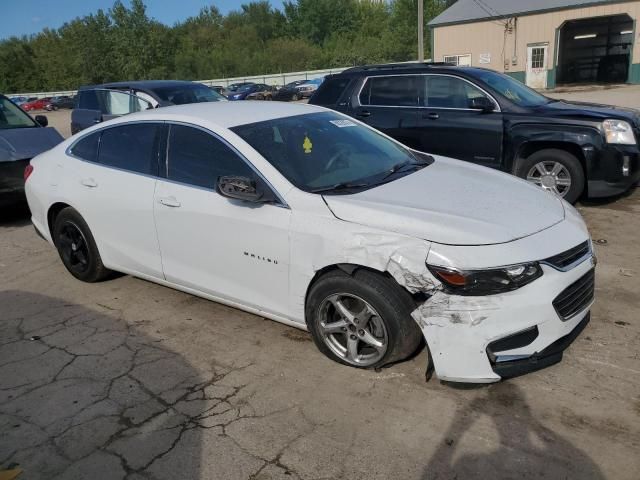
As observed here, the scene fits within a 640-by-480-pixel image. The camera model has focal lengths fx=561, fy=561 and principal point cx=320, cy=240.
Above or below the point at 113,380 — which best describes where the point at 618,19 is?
above

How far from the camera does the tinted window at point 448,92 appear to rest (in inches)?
273

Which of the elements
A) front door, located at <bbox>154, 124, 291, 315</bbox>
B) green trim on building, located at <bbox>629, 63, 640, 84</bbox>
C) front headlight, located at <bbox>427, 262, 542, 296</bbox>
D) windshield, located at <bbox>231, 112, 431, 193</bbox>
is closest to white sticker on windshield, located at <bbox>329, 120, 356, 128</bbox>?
windshield, located at <bbox>231, 112, 431, 193</bbox>

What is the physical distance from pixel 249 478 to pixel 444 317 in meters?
1.25

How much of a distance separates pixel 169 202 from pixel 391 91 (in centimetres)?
439

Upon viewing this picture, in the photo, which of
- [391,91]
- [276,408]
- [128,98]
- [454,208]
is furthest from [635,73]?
[276,408]

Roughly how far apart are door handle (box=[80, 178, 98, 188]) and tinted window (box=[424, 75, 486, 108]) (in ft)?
14.3

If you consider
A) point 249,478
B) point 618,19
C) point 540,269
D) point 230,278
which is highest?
point 618,19

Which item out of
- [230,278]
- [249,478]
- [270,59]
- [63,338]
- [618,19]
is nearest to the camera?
[249,478]

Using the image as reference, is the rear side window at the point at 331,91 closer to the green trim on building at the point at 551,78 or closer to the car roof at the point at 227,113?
the car roof at the point at 227,113

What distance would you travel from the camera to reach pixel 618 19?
36.6 m

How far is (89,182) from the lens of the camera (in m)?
4.68

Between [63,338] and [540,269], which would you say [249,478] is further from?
[63,338]

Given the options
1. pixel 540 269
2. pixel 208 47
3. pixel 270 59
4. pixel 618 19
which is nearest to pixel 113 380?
pixel 540 269

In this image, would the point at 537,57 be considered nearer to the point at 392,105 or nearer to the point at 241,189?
the point at 392,105
